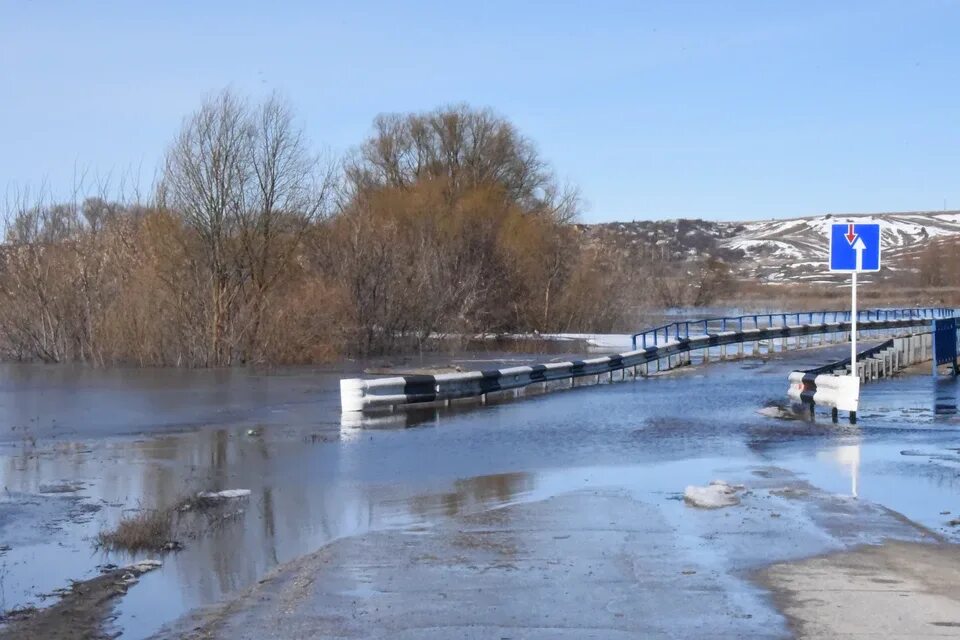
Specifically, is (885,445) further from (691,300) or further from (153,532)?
(691,300)

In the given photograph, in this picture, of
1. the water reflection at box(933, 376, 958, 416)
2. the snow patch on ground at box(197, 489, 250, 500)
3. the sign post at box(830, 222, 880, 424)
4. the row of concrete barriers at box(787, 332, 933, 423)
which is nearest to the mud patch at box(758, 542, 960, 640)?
the snow patch on ground at box(197, 489, 250, 500)

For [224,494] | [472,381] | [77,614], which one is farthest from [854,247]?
[77,614]

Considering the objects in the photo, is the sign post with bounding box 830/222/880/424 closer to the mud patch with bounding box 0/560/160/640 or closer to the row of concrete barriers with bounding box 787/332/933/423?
the row of concrete barriers with bounding box 787/332/933/423

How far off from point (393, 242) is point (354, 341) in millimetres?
6277

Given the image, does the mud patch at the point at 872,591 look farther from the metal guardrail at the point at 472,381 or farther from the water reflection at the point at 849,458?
the metal guardrail at the point at 472,381

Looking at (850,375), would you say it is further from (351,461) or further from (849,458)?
(351,461)

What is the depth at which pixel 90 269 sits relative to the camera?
138 feet

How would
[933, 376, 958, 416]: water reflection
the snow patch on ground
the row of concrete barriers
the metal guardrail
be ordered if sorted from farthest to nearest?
1. [933, 376, 958, 416]: water reflection
2. the metal guardrail
3. the row of concrete barriers
4. the snow patch on ground

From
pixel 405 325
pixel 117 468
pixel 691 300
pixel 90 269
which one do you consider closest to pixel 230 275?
pixel 90 269

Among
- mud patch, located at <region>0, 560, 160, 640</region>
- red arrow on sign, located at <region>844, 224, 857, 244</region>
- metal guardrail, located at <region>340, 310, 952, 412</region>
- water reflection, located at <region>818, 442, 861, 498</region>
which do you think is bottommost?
mud patch, located at <region>0, 560, 160, 640</region>

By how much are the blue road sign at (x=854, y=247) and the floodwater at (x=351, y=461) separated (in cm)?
273

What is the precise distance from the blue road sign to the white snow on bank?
27.0 ft

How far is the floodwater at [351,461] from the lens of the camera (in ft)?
33.9

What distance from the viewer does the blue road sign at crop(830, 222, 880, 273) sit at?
65.6ft
